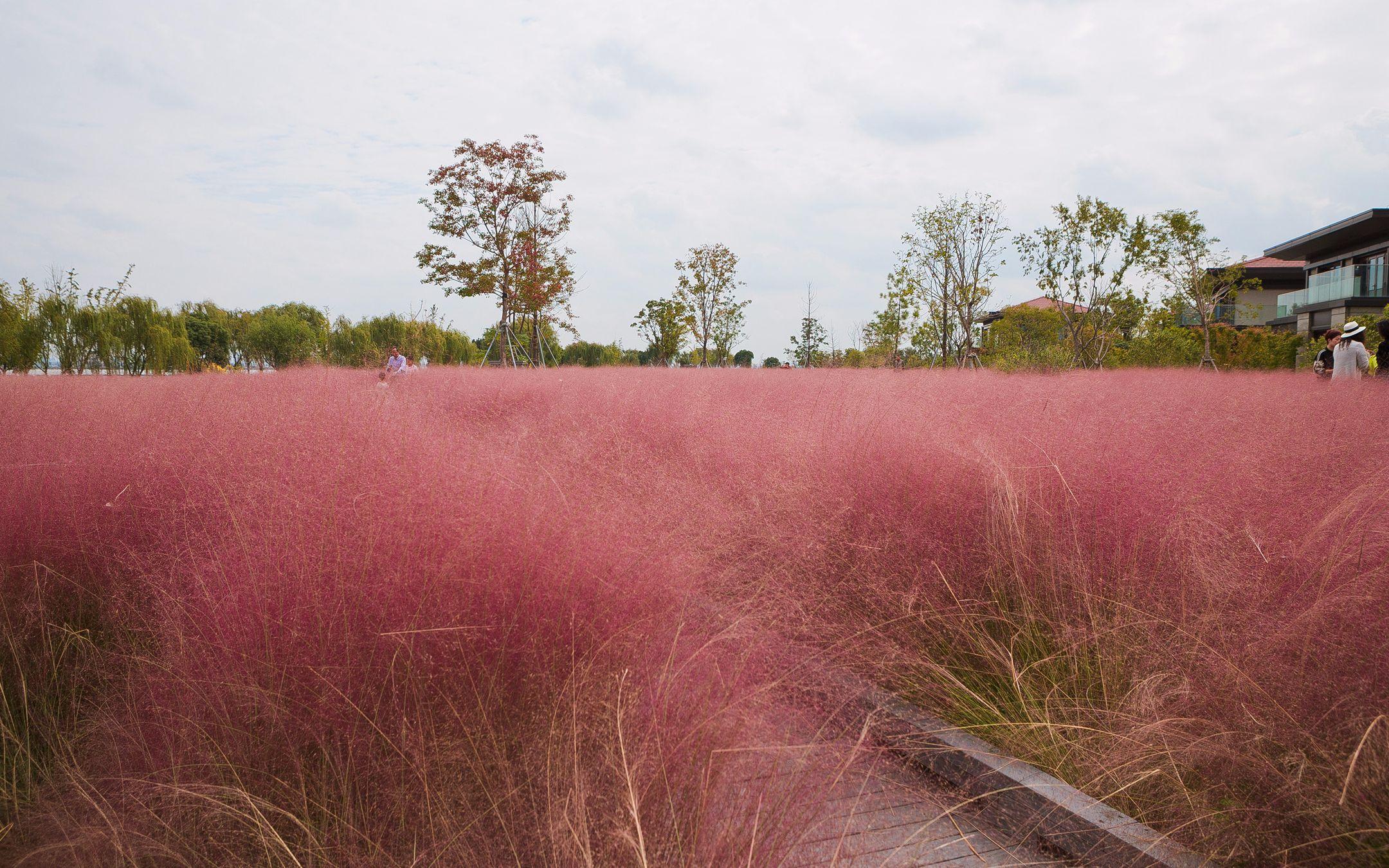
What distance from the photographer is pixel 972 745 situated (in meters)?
2.70

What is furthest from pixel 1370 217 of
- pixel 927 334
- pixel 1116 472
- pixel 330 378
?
pixel 330 378

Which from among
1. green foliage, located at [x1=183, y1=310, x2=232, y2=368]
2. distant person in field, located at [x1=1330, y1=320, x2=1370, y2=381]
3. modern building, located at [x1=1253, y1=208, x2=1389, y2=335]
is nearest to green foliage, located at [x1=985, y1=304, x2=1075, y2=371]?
modern building, located at [x1=1253, y1=208, x2=1389, y2=335]

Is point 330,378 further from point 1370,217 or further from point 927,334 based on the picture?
point 1370,217

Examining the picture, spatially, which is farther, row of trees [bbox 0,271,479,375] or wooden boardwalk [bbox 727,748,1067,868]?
row of trees [bbox 0,271,479,375]

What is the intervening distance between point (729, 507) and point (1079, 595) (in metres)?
1.69

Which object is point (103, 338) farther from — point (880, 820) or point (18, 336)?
point (880, 820)

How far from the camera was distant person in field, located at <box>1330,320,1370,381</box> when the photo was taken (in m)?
8.82

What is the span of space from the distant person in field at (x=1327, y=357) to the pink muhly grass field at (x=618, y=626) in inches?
287

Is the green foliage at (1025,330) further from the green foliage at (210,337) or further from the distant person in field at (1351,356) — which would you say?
the green foliage at (210,337)

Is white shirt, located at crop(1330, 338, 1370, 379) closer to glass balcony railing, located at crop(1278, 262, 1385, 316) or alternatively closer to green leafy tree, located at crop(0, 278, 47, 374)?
green leafy tree, located at crop(0, 278, 47, 374)

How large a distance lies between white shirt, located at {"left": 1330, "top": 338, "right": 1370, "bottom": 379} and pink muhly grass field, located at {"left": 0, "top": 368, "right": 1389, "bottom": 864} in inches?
228

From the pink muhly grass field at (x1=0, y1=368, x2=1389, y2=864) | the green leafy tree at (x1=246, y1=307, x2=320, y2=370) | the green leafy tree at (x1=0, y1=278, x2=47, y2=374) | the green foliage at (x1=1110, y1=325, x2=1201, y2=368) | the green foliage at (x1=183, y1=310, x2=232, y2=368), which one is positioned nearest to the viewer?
the pink muhly grass field at (x1=0, y1=368, x2=1389, y2=864)

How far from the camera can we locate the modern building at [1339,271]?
33.3 m

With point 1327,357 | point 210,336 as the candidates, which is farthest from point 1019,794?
point 210,336
